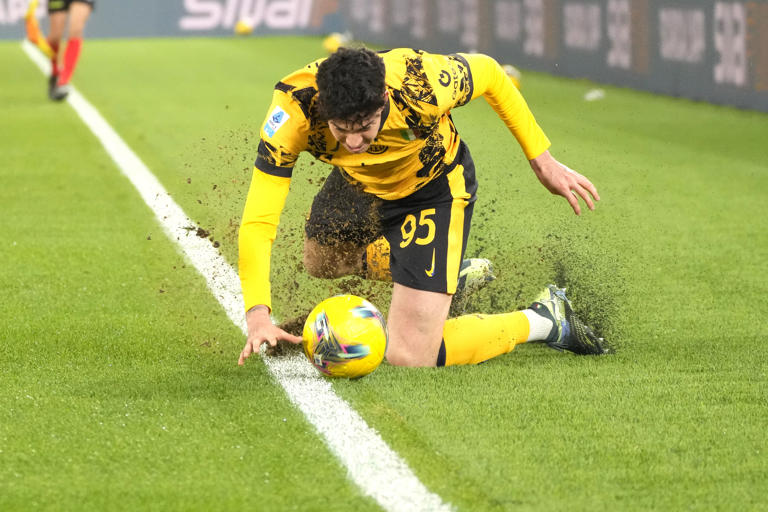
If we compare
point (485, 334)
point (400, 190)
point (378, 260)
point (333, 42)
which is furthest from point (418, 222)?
point (333, 42)

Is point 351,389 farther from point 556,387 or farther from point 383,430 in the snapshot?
point 556,387

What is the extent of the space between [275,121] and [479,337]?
1252mm

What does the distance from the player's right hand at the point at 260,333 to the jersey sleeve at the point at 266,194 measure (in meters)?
0.06

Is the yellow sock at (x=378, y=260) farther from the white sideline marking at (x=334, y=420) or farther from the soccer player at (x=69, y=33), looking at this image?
the soccer player at (x=69, y=33)

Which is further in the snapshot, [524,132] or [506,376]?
[524,132]

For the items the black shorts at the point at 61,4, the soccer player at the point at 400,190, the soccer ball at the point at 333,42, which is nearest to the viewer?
the soccer player at the point at 400,190

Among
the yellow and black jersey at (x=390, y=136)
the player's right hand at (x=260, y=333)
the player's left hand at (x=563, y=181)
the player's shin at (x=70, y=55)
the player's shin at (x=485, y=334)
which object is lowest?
the player's shin at (x=70, y=55)

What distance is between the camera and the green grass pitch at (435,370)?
334cm

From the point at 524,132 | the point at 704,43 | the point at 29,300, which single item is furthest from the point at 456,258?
the point at 704,43

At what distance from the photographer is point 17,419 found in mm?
3857

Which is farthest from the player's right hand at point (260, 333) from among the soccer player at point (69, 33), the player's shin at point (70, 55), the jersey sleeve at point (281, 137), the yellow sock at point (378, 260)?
the player's shin at point (70, 55)

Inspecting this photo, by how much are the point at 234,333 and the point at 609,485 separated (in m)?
2.19

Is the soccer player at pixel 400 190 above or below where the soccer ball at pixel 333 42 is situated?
above

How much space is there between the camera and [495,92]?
4.68 m
